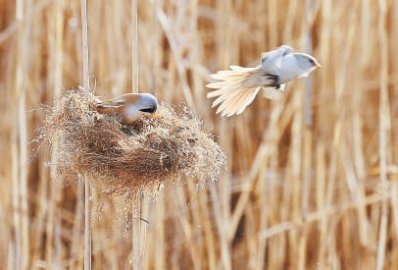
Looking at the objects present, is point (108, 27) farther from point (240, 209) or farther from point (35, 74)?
point (240, 209)

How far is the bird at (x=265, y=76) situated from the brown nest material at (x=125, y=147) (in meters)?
0.05

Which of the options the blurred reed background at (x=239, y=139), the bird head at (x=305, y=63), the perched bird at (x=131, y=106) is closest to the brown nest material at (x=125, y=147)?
the perched bird at (x=131, y=106)

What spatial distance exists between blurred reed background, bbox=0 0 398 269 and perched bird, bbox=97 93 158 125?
551mm

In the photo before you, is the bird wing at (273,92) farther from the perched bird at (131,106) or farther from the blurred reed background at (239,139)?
the blurred reed background at (239,139)

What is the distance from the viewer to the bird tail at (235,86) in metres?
0.75

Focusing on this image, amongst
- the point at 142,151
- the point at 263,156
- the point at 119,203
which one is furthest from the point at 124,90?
the point at 142,151

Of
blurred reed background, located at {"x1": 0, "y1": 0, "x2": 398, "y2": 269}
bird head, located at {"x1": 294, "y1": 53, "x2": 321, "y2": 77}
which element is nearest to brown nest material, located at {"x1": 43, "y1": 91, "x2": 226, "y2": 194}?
bird head, located at {"x1": 294, "y1": 53, "x2": 321, "y2": 77}

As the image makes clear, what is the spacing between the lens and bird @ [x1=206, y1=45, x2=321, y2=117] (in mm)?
728

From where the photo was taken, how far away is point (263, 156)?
1.60 meters

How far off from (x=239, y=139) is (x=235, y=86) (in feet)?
3.29

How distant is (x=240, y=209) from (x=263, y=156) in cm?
14

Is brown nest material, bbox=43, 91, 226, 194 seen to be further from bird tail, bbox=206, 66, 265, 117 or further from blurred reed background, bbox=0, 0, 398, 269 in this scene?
blurred reed background, bbox=0, 0, 398, 269

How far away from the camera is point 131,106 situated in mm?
737

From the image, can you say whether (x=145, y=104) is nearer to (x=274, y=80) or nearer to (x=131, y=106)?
(x=131, y=106)
